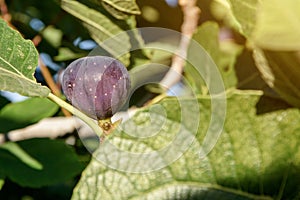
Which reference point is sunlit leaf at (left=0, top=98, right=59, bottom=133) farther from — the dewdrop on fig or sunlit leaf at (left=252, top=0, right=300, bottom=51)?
sunlit leaf at (left=252, top=0, right=300, bottom=51)

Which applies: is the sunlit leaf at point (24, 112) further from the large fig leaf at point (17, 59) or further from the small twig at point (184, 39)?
the large fig leaf at point (17, 59)

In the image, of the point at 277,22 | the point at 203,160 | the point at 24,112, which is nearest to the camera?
the point at 277,22

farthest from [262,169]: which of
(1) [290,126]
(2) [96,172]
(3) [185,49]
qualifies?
(3) [185,49]

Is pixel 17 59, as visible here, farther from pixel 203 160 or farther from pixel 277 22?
pixel 277 22

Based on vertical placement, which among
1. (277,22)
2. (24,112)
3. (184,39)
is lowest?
(24,112)

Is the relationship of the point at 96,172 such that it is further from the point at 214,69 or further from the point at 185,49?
the point at 185,49

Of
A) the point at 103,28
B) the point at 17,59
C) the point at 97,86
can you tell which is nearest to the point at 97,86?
the point at 97,86

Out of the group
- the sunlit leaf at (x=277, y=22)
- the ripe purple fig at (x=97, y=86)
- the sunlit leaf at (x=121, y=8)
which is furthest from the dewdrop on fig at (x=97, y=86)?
the sunlit leaf at (x=277, y=22)

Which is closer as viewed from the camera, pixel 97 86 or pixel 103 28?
pixel 97 86

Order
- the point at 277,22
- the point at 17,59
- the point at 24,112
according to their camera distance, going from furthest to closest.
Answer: the point at 24,112 < the point at 17,59 < the point at 277,22
